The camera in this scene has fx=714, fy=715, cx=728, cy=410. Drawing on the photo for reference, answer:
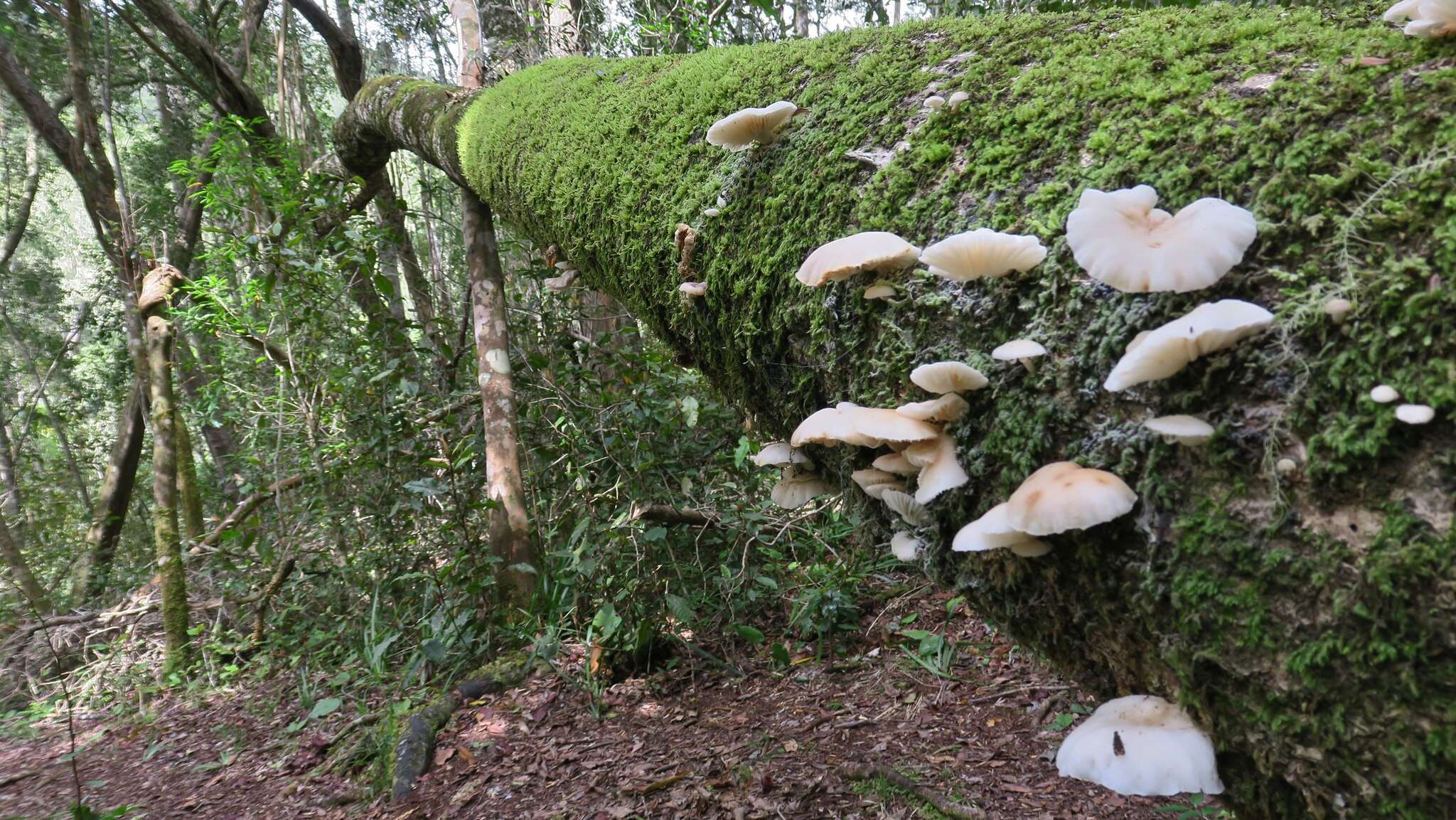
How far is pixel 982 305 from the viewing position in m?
1.14

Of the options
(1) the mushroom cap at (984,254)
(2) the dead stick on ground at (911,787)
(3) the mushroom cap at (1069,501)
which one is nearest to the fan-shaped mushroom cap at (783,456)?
(1) the mushroom cap at (984,254)

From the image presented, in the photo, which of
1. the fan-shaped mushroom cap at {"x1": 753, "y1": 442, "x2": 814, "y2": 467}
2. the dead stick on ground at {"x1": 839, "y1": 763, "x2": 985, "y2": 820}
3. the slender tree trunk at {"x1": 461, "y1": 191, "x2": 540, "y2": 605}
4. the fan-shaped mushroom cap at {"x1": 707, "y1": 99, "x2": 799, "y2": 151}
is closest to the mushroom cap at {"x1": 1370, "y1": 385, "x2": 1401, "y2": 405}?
the fan-shaped mushroom cap at {"x1": 753, "y1": 442, "x2": 814, "y2": 467}

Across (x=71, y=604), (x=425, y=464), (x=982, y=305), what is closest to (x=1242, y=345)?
(x=982, y=305)

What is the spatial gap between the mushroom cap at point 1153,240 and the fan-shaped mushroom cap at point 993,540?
35cm

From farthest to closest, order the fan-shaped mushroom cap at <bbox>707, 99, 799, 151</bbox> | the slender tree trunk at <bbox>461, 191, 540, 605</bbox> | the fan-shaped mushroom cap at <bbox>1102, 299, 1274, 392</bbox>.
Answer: the slender tree trunk at <bbox>461, 191, 540, 605</bbox> → the fan-shaped mushroom cap at <bbox>707, 99, 799, 151</bbox> → the fan-shaped mushroom cap at <bbox>1102, 299, 1274, 392</bbox>

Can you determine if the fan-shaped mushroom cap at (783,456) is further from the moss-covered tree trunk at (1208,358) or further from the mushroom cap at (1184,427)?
the mushroom cap at (1184,427)

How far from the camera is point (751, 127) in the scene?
5.66 ft

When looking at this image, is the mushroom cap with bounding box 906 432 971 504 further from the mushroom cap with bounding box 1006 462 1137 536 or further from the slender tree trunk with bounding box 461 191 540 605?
the slender tree trunk with bounding box 461 191 540 605

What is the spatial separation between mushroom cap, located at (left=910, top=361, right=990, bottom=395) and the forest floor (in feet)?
7.18

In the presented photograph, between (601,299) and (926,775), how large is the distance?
4.26 metres

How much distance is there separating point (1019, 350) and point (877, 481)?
414 millimetres

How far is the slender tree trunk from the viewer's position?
396 cm

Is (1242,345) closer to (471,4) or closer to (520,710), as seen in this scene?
(520,710)

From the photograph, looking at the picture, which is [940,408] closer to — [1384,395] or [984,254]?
[984,254]
